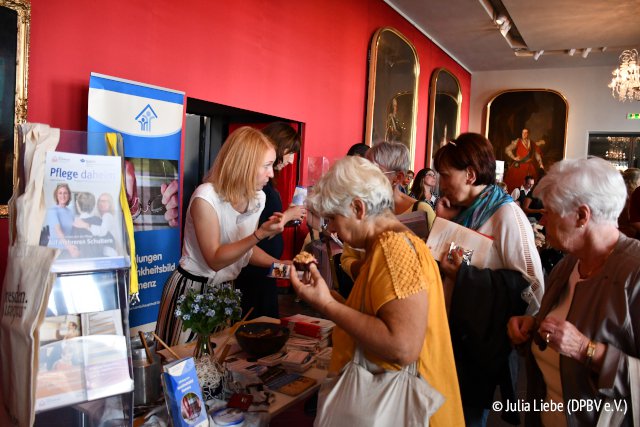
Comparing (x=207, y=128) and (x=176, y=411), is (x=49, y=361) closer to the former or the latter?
(x=176, y=411)

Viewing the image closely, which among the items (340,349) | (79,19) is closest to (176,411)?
(340,349)

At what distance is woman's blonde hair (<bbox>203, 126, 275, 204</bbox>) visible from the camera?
228cm

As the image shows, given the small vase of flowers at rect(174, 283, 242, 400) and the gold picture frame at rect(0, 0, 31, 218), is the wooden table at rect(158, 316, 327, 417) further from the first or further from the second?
the gold picture frame at rect(0, 0, 31, 218)

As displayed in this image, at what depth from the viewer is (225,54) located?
4215 mm

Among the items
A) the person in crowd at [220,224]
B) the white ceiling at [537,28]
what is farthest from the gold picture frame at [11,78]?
the white ceiling at [537,28]

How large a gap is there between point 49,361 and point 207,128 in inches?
163

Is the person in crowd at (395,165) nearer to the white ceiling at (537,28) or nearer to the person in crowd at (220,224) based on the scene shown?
the person in crowd at (220,224)

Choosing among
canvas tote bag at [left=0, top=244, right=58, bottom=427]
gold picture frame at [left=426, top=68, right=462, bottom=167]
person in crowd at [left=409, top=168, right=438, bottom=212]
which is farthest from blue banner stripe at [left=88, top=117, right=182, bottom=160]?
gold picture frame at [left=426, top=68, right=462, bottom=167]

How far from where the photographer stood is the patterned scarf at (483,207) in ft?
6.61

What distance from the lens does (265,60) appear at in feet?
15.6

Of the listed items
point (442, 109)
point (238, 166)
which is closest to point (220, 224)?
point (238, 166)

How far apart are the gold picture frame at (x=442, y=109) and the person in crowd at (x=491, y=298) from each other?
7.95 meters

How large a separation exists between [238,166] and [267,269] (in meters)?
0.80

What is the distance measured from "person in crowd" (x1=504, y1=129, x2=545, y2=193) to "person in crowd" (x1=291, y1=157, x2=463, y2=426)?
11.6 metres
